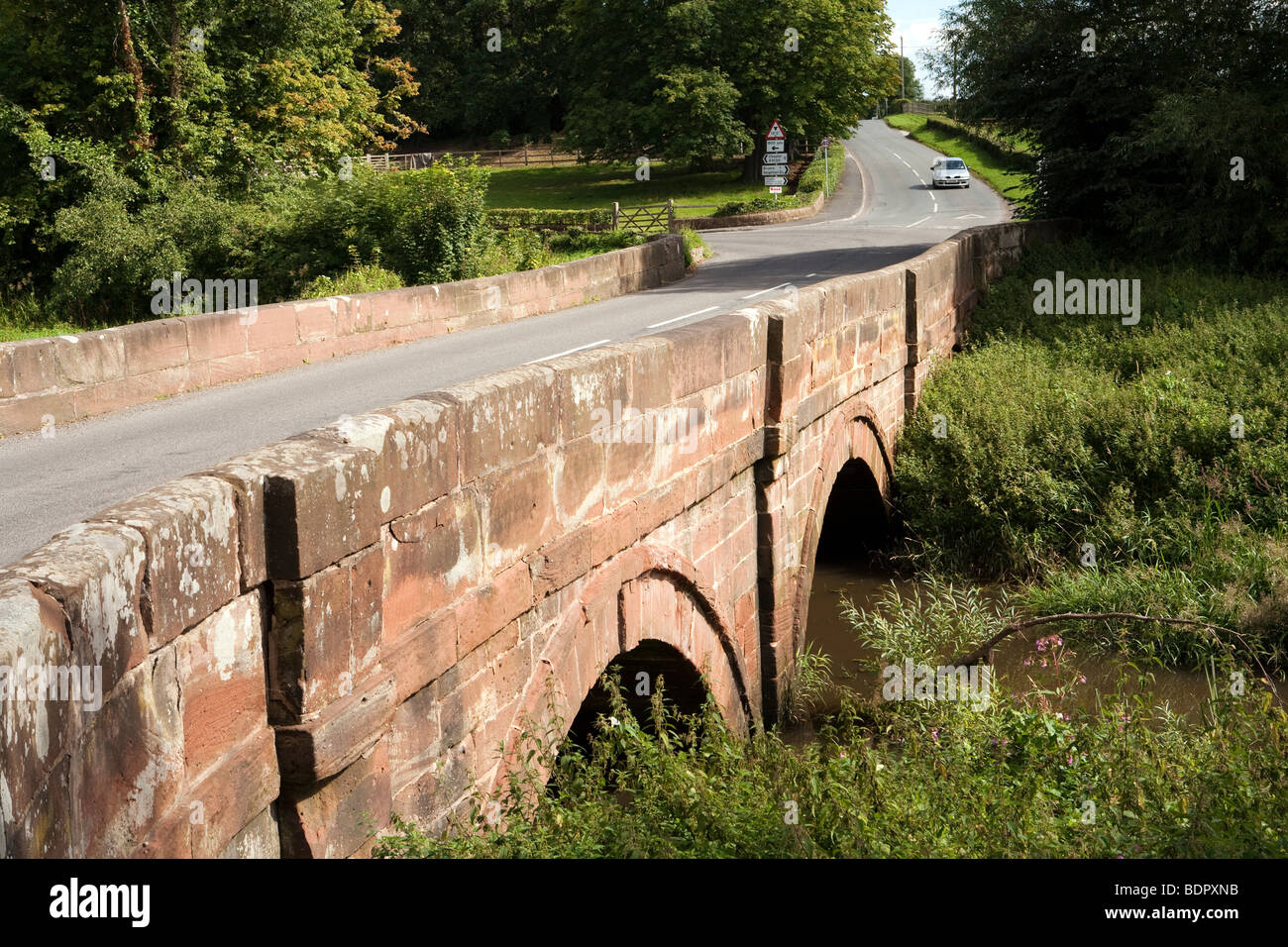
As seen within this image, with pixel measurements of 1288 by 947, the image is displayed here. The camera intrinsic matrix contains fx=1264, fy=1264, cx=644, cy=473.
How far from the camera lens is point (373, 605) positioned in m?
4.10

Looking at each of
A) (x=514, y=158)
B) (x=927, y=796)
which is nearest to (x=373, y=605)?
(x=927, y=796)

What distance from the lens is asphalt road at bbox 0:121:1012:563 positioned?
7065 mm

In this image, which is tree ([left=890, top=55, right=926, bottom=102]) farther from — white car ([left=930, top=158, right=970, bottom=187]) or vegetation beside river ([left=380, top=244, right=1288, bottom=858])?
vegetation beside river ([left=380, top=244, right=1288, bottom=858])

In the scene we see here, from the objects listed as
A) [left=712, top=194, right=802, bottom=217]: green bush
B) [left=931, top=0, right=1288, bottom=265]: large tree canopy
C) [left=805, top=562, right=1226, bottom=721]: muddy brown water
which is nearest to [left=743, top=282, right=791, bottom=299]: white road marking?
[left=931, top=0, right=1288, bottom=265]: large tree canopy

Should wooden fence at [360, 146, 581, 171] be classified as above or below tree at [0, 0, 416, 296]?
above

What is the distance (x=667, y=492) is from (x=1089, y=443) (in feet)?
26.1

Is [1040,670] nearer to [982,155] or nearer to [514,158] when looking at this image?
[982,155]

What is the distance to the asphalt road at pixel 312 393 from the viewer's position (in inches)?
278

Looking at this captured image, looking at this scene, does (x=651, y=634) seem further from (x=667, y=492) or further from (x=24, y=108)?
(x=24, y=108)

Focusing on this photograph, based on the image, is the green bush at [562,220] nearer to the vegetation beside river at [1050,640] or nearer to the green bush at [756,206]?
the green bush at [756,206]

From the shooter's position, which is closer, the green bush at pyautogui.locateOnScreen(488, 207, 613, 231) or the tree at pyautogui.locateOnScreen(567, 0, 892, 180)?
the green bush at pyautogui.locateOnScreen(488, 207, 613, 231)

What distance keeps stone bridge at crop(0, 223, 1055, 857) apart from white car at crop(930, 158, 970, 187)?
39.7 meters

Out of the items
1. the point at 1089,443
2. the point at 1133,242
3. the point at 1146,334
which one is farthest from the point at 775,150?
the point at 1089,443
